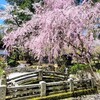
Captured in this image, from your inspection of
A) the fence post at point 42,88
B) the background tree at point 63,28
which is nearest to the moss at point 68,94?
the fence post at point 42,88

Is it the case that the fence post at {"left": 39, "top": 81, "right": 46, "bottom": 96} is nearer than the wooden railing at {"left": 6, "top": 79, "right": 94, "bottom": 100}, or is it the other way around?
the wooden railing at {"left": 6, "top": 79, "right": 94, "bottom": 100}

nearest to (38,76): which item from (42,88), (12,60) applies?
(42,88)

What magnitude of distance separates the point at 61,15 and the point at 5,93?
493 centimetres

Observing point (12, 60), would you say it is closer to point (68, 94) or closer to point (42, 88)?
point (68, 94)

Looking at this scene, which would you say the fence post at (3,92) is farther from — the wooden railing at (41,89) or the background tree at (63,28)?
the background tree at (63,28)

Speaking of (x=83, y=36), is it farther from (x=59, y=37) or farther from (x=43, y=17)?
(x=43, y=17)

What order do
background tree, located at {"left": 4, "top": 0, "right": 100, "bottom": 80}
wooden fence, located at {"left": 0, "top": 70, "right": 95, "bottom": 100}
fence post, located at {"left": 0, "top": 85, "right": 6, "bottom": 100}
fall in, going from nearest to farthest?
background tree, located at {"left": 4, "top": 0, "right": 100, "bottom": 80} → fence post, located at {"left": 0, "top": 85, "right": 6, "bottom": 100} → wooden fence, located at {"left": 0, "top": 70, "right": 95, "bottom": 100}

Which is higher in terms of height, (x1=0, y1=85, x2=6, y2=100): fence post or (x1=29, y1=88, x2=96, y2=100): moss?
(x1=0, y1=85, x2=6, y2=100): fence post

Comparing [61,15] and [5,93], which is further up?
[61,15]

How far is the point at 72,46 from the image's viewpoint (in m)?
9.88

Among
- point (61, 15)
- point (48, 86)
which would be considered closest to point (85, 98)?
point (48, 86)

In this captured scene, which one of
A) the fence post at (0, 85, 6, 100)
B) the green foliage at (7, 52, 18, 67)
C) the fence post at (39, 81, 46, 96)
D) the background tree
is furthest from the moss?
the green foliage at (7, 52, 18, 67)

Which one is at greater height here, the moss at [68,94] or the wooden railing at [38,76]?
the wooden railing at [38,76]

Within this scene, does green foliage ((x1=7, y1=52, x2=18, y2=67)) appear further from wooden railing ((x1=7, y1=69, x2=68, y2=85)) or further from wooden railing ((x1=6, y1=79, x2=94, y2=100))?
wooden railing ((x1=6, y1=79, x2=94, y2=100))
